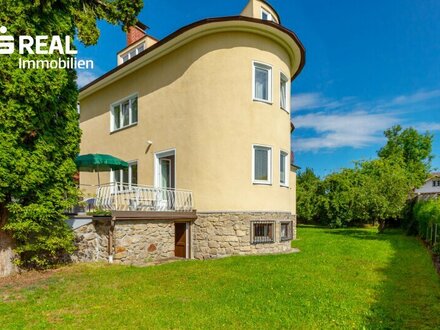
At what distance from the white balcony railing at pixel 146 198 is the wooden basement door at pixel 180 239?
2.48 feet

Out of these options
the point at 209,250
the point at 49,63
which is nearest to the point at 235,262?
the point at 209,250

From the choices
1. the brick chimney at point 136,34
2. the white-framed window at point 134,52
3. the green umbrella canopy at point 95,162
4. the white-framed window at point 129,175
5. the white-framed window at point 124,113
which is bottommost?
the white-framed window at point 129,175

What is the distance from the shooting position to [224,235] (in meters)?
11.1

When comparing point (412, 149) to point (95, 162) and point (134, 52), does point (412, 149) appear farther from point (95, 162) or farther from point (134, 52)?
point (95, 162)

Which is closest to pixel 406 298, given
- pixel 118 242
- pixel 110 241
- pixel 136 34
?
pixel 118 242

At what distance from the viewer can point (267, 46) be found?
12180mm

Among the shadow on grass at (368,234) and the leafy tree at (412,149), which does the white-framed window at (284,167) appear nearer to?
the shadow on grass at (368,234)

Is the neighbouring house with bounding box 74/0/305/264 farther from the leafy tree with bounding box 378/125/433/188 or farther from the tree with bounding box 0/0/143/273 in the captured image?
the leafy tree with bounding box 378/125/433/188

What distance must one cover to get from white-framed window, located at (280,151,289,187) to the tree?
7791 mm

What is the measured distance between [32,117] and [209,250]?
6952mm

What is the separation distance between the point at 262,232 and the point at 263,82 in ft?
19.0

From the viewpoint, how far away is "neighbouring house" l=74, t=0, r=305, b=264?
11.1 m

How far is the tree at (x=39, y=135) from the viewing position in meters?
7.39

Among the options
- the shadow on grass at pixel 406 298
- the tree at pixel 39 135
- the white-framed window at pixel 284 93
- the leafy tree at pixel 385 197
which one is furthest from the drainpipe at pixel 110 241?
the leafy tree at pixel 385 197
